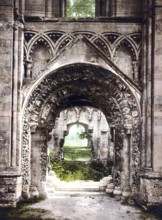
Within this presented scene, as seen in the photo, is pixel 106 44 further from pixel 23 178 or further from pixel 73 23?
pixel 23 178

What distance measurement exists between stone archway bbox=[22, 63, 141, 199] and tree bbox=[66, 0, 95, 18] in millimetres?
5389

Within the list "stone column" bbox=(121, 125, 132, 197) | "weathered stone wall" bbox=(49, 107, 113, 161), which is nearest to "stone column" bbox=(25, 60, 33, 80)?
"stone column" bbox=(121, 125, 132, 197)

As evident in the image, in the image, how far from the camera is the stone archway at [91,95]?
782cm

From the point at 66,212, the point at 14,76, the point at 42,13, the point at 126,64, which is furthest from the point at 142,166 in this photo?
the point at 42,13

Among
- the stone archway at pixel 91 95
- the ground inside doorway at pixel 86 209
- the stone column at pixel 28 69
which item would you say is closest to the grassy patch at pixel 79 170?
the ground inside doorway at pixel 86 209

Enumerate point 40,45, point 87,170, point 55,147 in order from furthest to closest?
point 55,147
point 87,170
point 40,45

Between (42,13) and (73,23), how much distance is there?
3.12 feet

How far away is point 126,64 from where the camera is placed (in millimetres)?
8000

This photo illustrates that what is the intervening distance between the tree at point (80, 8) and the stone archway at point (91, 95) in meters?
5.39

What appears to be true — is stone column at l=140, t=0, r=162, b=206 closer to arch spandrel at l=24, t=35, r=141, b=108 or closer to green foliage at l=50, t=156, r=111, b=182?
arch spandrel at l=24, t=35, r=141, b=108

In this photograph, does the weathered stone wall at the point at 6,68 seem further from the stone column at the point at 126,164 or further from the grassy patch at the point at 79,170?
the grassy patch at the point at 79,170

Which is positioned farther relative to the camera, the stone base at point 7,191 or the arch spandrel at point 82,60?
the arch spandrel at point 82,60

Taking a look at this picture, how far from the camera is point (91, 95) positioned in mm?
8602

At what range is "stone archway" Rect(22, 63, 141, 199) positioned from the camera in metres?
7.82
